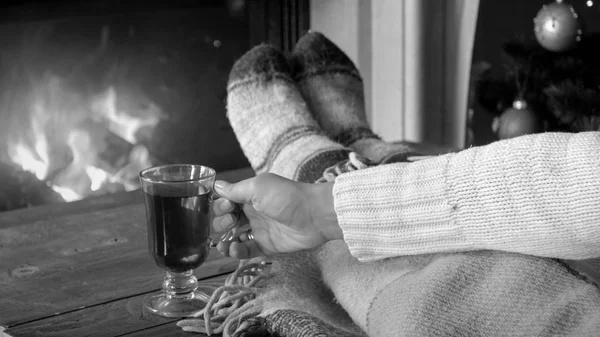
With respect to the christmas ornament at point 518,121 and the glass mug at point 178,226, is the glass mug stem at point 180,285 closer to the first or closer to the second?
the glass mug at point 178,226

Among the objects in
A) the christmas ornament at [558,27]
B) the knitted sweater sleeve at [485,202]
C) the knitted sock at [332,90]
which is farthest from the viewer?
the christmas ornament at [558,27]

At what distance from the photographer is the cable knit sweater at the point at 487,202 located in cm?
77

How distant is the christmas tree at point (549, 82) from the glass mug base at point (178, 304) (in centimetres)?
113

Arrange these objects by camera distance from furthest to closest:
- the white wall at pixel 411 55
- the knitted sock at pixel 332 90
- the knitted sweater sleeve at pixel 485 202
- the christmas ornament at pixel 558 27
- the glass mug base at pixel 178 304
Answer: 1. the white wall at pixel 411 55
2. the christmas ornament at pixel 558 27
3. the knitted sock at pixel 332 90
4. the glass mug base at pixel 178 304
5. the knitted sweater sleeve at pixel 485 202

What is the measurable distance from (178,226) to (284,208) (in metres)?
0.12

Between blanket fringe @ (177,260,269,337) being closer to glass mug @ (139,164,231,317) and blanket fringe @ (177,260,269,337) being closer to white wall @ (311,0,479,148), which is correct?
glass mug @ (139,164,231,317)

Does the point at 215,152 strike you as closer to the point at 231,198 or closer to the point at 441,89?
the point at 441,89

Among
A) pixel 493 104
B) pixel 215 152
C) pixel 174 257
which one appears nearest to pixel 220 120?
pixel 215 152

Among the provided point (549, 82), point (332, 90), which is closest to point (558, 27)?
point (549, 82)

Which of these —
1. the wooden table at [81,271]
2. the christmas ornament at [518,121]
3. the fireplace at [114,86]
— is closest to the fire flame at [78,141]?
the fireplace at [114,86]

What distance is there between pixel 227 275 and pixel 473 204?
0.33 meters

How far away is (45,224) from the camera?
1.19m

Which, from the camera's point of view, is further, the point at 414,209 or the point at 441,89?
the point at 441,89

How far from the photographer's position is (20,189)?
184cm
